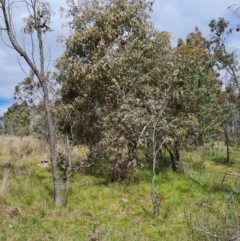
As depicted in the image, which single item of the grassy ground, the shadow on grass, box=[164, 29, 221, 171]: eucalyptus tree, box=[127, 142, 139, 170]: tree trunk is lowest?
the grassy ground

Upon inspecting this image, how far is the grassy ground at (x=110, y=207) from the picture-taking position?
6.40 m

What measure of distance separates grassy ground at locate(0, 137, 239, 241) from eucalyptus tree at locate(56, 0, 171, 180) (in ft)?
4.31

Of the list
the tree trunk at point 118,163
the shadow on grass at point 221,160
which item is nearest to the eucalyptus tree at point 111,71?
the tree trunk at point 118,163

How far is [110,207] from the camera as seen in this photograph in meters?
8.04

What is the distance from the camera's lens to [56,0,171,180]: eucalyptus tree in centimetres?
1030

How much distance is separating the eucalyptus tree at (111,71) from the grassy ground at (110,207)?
131 centimetres

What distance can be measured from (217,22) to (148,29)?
40.3ft

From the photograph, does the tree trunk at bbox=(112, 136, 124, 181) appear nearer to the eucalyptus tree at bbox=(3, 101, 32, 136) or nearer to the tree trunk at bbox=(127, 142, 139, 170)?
the tree trunk at bbox=(127, 142, 139, 170)

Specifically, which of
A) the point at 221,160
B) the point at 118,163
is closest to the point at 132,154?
the point at 118,163

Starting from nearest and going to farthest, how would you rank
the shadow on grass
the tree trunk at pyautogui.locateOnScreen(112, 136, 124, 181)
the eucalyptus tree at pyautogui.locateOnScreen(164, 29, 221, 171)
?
the tree trunk at pyautogui.locateOnScreen(112, 136, 124, 181), the eucalyptus tree at pyautogui.locateOnScreen(164, 29, 221, 171), the shadow on grass

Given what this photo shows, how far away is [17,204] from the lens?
7.75 metres

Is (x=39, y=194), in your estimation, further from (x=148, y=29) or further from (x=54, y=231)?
(x=148, y=29)

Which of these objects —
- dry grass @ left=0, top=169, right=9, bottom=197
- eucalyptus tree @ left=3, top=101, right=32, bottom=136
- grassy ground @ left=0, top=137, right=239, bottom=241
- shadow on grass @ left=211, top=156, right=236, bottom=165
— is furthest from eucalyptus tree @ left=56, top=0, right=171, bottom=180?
eucalyptus tree @ left=3, top=101, right=32, bottom=136

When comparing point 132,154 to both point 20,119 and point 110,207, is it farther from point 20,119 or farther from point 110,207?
point 20,119
